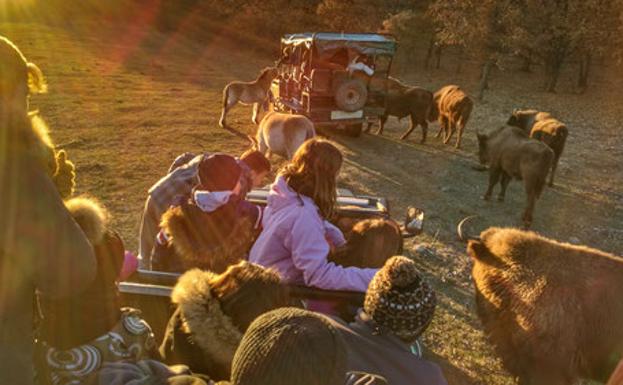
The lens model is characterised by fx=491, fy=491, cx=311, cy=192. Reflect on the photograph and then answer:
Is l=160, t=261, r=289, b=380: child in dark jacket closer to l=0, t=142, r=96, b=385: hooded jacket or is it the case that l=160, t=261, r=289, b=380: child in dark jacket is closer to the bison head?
l=0, t=142, r=96, b=385: hooded jacket

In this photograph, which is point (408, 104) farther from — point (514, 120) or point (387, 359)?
point (387, 359)

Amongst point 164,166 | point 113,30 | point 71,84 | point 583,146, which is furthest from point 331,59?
point 113,30

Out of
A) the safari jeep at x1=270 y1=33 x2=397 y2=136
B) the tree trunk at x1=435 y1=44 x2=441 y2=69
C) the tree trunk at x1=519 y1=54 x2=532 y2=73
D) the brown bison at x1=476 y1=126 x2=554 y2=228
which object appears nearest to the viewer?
the brown bison at x1=476 y1=126 x2=554 y2=228

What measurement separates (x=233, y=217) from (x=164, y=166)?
636cm

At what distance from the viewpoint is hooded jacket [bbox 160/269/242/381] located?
6.75 feet

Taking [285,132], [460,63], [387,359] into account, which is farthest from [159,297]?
[460,63]

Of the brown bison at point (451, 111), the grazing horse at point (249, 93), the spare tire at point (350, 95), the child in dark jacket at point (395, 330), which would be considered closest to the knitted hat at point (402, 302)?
the child in dark jacket at point (395, 330)

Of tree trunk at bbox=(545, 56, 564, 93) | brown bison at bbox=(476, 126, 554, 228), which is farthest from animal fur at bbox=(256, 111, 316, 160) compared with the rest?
tree trunk at bbox=(545, 56, 564, 93)

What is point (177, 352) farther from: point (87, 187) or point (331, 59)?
point (331, 59)

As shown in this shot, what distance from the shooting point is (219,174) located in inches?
131

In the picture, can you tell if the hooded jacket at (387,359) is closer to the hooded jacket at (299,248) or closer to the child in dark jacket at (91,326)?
the hooded jacket at (299,248)

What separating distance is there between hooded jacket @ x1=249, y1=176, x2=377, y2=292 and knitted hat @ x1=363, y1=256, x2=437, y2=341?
687mm

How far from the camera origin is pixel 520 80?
1018 inches

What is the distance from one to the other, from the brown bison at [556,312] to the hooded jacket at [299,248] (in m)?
1.32
